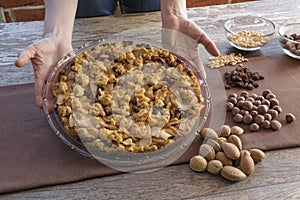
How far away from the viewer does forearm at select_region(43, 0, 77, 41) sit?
953 millimetres

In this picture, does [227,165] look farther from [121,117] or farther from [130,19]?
[130,19]

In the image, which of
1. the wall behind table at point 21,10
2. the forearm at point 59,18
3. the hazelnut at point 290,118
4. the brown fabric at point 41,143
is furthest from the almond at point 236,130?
the wall behind table at point 21,10

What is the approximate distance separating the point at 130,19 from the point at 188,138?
61 centimetres

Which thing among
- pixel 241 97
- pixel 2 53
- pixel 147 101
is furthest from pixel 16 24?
pixel 241 97

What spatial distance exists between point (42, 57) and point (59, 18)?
142mm

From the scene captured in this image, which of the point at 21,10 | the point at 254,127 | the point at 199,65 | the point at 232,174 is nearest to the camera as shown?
the point at 232,174

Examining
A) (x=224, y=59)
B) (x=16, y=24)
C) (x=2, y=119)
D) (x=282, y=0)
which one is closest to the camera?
(x=2, y=119)

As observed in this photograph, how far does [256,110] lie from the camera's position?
2.74ft

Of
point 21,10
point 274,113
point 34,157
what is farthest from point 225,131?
point 21,10

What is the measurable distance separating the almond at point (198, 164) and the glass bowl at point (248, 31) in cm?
47

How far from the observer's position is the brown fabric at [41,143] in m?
0.70

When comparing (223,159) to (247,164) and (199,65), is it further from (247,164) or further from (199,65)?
(199,65)

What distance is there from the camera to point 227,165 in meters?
0.71

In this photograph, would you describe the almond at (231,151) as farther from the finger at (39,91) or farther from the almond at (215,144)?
the finger at (39,91)
